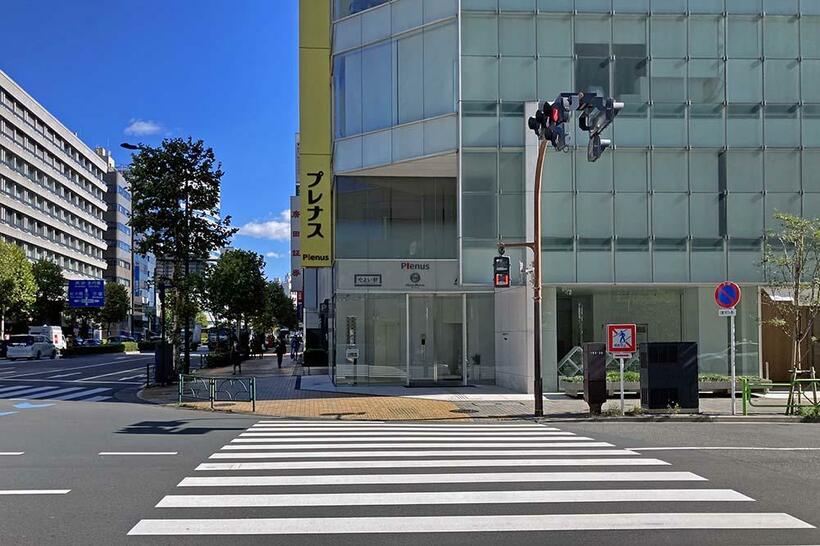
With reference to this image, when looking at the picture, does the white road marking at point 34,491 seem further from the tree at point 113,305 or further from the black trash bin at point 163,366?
the tree at point 113,305

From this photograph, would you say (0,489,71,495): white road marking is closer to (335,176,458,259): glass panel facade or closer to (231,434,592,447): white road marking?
(231,434,592,447): white road marking

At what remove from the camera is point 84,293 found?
220 feet

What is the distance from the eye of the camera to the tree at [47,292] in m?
70.5

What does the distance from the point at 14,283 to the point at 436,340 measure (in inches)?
1841

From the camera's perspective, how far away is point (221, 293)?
152 feet

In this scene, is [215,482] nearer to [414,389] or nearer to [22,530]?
[22,530]

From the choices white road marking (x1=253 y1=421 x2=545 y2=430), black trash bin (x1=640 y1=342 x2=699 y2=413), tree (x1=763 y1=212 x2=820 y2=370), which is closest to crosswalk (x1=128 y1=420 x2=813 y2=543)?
white road marking (x1=253 y1=421 x2=545 y2=430)

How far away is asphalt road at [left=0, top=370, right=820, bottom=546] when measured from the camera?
678cm

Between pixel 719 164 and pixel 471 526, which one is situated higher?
pixel 719 164

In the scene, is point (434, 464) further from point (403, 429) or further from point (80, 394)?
point (80, 394)

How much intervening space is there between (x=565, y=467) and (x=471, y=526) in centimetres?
355

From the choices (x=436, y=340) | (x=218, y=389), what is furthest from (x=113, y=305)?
(x=218, y=389)

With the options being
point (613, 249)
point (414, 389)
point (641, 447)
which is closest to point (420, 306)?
point (414, 389)

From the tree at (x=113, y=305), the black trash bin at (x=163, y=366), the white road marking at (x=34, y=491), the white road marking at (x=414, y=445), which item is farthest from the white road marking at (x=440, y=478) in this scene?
the tree at (x=113, y=305)
